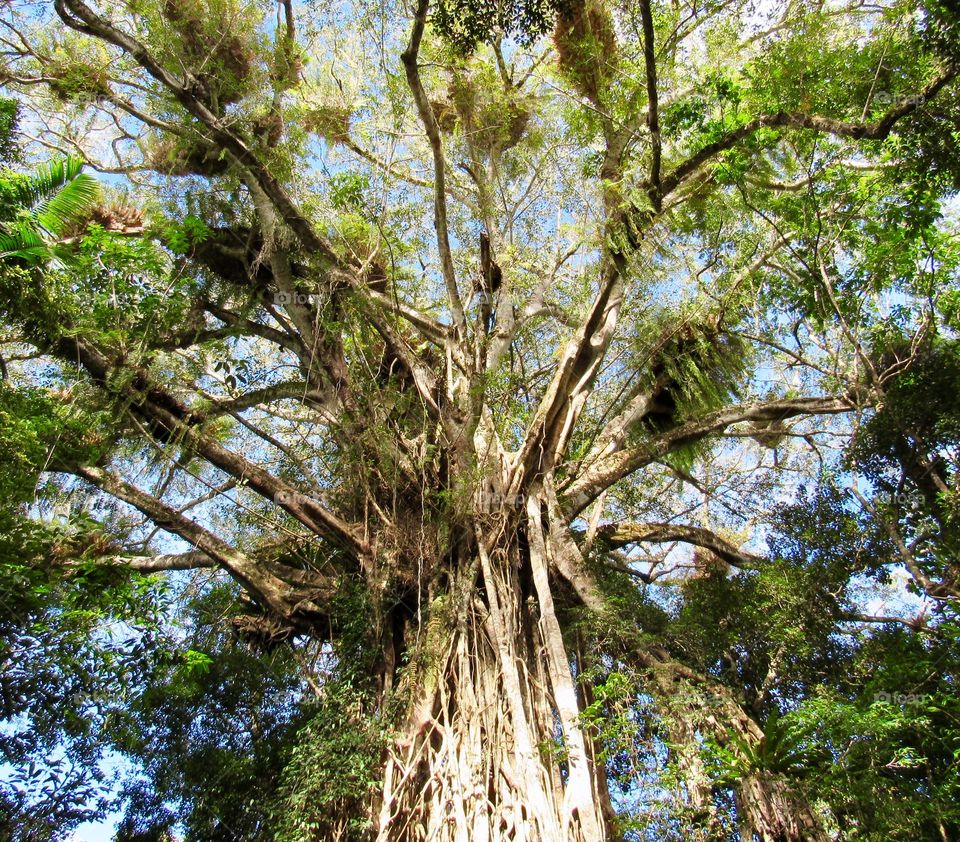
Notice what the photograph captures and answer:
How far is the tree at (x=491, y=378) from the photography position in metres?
4.27

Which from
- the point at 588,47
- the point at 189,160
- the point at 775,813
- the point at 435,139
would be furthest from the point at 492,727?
the point at 189,160

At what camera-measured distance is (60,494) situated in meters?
5.94

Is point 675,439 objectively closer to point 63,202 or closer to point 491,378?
point 491,378

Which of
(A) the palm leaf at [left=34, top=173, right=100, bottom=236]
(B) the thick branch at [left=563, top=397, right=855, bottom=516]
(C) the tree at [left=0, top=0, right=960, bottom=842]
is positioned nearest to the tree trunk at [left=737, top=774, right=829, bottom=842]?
(C) the tree at [left=0, top=0, right=960, bottom=842]

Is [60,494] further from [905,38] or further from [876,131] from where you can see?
[905,38]

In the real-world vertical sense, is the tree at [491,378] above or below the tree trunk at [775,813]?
above

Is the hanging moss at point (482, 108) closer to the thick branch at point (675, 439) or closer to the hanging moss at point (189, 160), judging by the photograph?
the hanging moss at point (189, 160)

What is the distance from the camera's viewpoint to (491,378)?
18.5 feet

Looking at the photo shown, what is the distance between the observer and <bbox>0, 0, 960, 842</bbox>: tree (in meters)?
4.27

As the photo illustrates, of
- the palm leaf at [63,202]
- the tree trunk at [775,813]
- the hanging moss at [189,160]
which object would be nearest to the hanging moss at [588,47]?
the hanging moss at [189,160]

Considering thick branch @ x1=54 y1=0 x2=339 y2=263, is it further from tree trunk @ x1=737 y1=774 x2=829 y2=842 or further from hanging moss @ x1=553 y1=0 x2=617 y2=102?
tree trunk @ x1=737 y1=774 x2=829 y2=842

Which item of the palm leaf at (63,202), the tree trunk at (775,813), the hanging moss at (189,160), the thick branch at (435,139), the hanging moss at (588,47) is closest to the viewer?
the tree trunk at (775,813)

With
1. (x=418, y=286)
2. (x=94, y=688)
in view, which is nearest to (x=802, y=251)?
(x=418, y=286)

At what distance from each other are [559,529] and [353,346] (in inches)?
90.3
